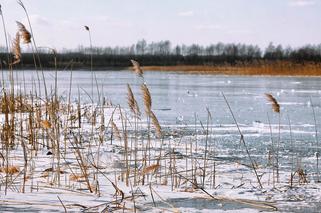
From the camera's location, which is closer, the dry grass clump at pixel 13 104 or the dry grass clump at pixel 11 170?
the dry grass clump at pixel 11 170

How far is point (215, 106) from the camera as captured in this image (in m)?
10.3

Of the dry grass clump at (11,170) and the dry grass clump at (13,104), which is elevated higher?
the dry grass clump at (13,104)

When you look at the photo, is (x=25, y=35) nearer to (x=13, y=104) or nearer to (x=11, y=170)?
(x=11, y=170)

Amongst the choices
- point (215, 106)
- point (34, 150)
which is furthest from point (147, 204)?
point (215, 106)

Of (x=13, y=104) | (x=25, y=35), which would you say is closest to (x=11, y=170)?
(x=25, y=35)

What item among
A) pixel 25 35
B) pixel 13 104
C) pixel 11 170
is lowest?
pixel 11 170

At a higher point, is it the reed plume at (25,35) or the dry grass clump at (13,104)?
the reed plume at (25,35)

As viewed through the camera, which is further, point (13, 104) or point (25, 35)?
point (13, 104)

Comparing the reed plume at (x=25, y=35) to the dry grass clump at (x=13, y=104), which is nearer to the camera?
the reed plume at (x=25, y=35)

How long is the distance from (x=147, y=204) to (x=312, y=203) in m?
0.97

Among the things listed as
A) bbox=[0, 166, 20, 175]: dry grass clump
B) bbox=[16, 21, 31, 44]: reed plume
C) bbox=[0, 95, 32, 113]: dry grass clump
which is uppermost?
bbox=[16, 21, 31, 44]: reed plume

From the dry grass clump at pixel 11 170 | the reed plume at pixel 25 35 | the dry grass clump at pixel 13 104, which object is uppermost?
the reed plume at pixel 25 35

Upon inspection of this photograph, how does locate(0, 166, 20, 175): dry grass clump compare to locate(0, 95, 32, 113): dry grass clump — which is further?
locate(0, 95, 32, 113): dry grass clump

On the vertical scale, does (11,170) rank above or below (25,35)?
below
